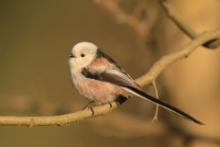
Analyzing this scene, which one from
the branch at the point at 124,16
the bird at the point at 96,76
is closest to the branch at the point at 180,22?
the branch at the point at 124,16

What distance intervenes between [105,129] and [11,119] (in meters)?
1.48

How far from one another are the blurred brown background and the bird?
2.60ft

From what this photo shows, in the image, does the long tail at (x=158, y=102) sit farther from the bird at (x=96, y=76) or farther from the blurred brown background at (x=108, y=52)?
the blurred brown background at (x=108, y=52)

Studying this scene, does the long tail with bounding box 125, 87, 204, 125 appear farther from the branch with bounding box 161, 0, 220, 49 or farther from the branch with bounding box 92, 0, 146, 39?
the branch with bounding box 92, 0, 146, 39

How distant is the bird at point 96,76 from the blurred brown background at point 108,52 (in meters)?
0.79

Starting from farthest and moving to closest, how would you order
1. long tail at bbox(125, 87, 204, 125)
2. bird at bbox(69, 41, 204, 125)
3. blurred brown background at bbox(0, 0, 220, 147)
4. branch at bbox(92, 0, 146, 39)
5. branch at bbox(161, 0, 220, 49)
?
blurred brown background at bbox(0, 0, 220, 147) < branch at bbox(92, 0, 146, 39) < branch at bbox(161, 0, 220, 49) < bird at bbox(69, 41, 204, 125) < long tail at bbox(125, 87, 204, 125)

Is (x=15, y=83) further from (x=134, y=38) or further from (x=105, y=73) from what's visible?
(x=105, y=73)

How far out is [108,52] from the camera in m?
4.14

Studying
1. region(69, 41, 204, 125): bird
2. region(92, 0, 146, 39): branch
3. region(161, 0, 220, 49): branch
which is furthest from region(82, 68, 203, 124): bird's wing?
region(92, 0, 146, 39): branch

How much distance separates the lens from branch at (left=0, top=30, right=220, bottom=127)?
2354mm

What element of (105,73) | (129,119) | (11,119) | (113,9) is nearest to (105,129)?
(129,119)

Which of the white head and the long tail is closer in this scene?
the long tail

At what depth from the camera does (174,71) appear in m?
3.65

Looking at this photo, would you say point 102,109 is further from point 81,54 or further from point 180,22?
point 180,22
